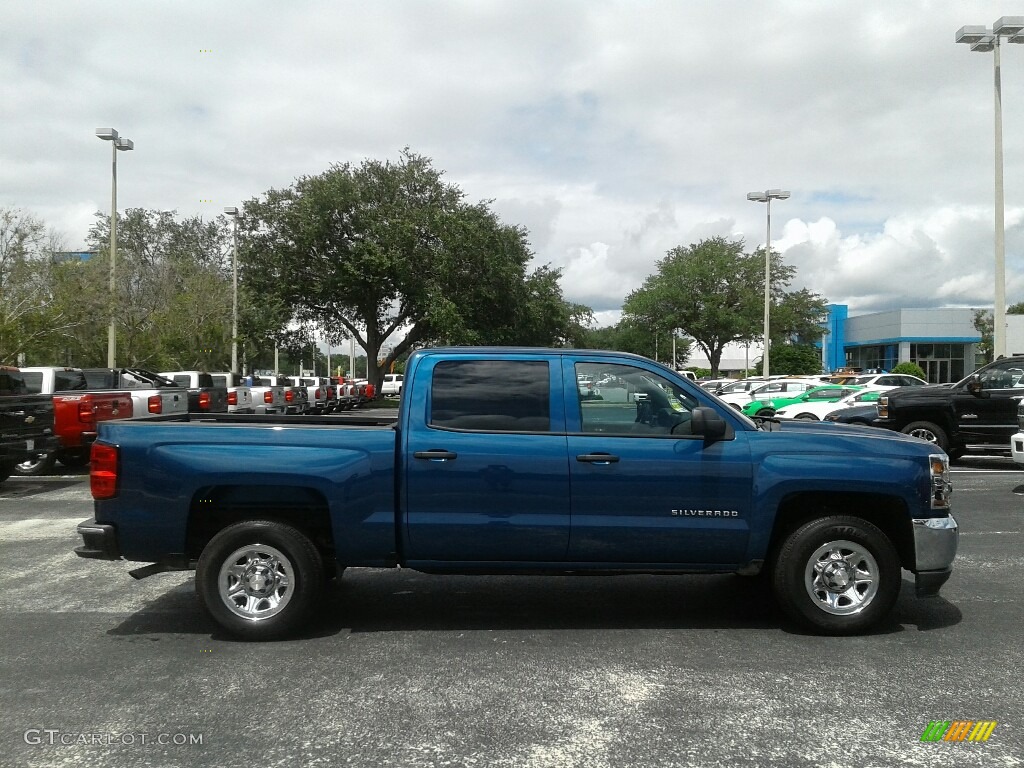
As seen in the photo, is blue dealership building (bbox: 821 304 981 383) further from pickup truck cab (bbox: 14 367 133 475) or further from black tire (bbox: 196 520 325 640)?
black tire (bbox: 196 520 325 640)

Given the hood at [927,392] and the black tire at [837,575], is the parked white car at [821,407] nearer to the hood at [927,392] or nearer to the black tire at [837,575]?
the hood at [927,392]

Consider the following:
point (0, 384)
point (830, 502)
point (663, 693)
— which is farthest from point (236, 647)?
point (0, 384)

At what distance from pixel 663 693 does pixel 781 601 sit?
1.35m

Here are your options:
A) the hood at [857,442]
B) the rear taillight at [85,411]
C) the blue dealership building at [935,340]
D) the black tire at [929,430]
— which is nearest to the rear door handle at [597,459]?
the hood at [857,442]

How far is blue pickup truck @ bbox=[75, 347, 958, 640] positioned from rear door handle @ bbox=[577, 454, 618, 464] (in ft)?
0.04

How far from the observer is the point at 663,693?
4.55 meters

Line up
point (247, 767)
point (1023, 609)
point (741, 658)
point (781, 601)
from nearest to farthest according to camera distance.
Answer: point (247, 767) < point (741, 658) < point (781, 601) < point (1023, 609)

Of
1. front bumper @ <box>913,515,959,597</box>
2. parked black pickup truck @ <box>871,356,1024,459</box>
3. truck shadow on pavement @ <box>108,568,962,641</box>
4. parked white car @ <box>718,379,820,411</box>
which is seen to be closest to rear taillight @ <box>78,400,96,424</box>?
truck shadow on pavement @ <box>108,568,962,641</box>

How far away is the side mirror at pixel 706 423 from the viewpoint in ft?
17.3

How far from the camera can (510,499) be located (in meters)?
5.39

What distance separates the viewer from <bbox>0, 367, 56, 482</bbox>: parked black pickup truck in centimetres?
1172

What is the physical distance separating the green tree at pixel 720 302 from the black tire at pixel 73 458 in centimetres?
4249

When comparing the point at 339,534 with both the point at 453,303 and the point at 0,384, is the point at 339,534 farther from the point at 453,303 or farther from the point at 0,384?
the point at 453,303

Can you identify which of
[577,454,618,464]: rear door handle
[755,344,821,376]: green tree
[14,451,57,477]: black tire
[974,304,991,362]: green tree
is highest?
[974,304,991,362]: green tree
